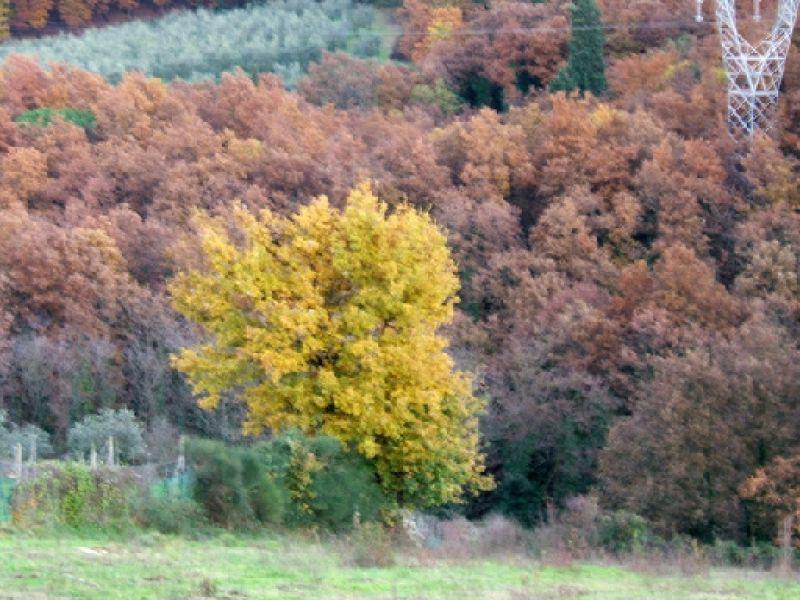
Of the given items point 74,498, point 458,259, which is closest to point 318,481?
point 74,498

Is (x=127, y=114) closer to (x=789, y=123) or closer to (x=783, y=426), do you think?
(x=789, y=123)

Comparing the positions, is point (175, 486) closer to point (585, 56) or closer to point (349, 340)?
point (349, 340)

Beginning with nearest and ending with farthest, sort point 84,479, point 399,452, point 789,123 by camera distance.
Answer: point 84,479 < point 399,452 < point 789,123

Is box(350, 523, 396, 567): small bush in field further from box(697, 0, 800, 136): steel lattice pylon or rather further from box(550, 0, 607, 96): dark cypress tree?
box(550, 0, 607, 96): dark cypress tree

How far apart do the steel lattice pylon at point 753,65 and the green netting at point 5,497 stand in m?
28.6

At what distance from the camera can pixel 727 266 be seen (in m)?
40.4

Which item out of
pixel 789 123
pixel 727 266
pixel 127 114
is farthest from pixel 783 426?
pixel 127 114

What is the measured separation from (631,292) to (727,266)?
17.2ft

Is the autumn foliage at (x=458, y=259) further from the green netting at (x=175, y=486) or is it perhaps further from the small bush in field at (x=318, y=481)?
the green netting at (x=175, y=486)

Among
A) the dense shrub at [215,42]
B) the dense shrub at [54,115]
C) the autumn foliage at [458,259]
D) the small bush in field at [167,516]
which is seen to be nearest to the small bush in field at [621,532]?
the autumn foliage at [458,259]

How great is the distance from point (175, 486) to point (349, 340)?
535 centimetres

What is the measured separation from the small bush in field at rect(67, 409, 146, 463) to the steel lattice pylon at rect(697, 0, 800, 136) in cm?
2199

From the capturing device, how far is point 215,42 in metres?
69.2

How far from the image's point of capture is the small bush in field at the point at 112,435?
27.1 meters
